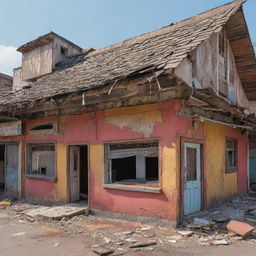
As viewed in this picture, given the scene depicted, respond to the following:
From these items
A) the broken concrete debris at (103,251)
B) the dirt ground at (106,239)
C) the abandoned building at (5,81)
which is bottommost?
the dirt ground at (106,239)

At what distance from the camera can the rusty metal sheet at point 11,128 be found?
9878 millimetres

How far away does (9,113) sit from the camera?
973 centimetres

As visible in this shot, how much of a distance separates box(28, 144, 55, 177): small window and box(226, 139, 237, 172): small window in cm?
640

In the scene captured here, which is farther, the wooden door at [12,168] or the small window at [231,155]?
the wooden door at [12,168]

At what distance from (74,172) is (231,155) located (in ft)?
20.1

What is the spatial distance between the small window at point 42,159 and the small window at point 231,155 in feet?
21.0

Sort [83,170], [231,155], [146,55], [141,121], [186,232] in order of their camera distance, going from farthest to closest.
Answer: [83,170]
[231,155]
[146,55]
[141,121]
[186,232]

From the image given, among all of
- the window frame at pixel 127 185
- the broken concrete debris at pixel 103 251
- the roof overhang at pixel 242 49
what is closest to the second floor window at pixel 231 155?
the roof overhang at pixel 242 49

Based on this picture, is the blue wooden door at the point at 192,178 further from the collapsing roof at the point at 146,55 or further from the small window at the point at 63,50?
the small window at the point at 63,50

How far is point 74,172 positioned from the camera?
29.3ft

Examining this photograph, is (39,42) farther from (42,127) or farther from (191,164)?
(191,164)

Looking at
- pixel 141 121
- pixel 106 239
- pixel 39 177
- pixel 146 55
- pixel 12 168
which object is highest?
pixel 146 55

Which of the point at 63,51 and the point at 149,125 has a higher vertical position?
the point at 63,51

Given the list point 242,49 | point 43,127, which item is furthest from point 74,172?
point 242,49
